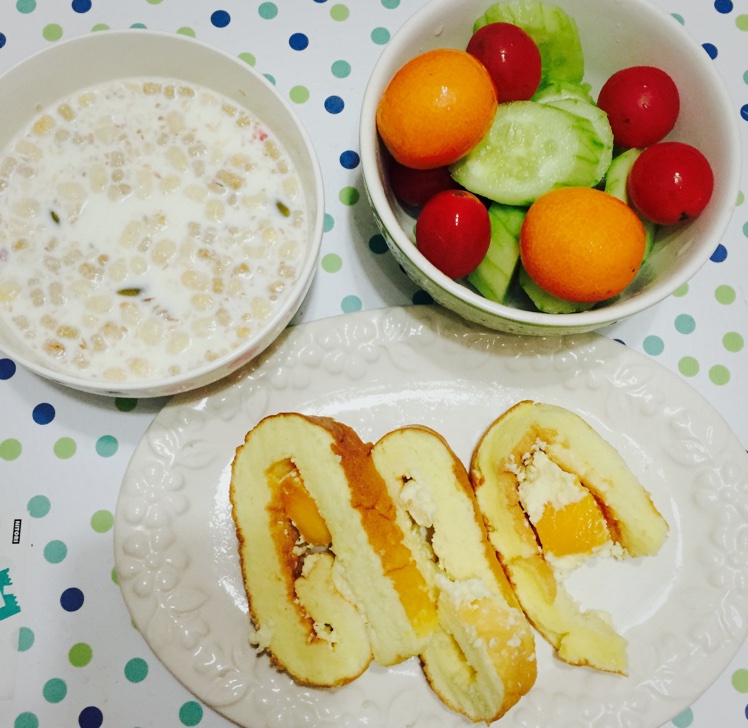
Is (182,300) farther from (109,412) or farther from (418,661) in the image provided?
(418,661)

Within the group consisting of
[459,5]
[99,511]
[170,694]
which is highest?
[459,5]

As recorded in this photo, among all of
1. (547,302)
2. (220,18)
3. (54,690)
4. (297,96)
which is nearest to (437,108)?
(547,302)

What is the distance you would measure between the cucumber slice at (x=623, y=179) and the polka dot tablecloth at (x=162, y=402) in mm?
84

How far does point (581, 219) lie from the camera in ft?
2.26

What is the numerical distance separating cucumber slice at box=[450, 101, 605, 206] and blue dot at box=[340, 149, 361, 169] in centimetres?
21

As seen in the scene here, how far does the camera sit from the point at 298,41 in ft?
3.12

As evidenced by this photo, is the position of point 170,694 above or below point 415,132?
below

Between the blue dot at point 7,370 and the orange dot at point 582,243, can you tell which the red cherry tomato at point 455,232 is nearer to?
the orange dot at point 582,243

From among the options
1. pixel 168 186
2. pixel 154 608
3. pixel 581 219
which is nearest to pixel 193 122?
pixel 168 186


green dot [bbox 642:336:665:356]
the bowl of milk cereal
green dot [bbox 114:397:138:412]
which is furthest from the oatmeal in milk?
green dot [bbox 642:336:665:356]

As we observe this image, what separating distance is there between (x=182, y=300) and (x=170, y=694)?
17.5 inches

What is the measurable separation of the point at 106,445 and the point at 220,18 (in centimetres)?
56

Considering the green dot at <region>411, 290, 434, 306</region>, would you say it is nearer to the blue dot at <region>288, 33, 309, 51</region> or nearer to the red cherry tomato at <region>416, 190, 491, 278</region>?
the red cherry tomato at <region>416, 190, 491, 278</region>

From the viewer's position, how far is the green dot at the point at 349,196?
91cm
